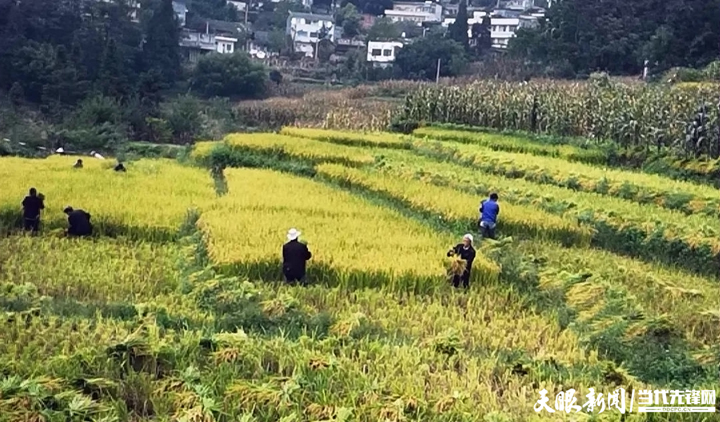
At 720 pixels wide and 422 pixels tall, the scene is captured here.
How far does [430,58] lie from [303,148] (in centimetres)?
2756

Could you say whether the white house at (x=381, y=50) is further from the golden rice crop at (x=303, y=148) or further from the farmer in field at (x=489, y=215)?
the farmer in field at (x=489, y=215)

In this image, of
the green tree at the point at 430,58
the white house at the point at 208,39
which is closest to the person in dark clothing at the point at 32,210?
the green tree at the point at 430,58

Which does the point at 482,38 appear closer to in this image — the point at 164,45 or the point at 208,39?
the point at 208,39

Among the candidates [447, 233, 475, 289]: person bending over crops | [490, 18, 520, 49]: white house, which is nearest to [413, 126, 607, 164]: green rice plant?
[447, 233, 475, 289]: person bending over crops

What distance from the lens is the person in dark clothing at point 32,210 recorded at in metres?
11.0

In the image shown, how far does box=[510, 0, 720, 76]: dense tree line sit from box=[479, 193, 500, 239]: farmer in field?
23793mm

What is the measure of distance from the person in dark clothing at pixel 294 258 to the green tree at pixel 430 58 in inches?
1465

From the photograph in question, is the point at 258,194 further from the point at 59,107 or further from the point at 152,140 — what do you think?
the point at 59,107

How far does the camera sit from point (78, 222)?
10984 mm

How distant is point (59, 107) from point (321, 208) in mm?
22145

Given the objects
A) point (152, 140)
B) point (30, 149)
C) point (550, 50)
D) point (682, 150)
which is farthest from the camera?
point (550, 50)

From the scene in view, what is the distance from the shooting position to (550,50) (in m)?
38.8

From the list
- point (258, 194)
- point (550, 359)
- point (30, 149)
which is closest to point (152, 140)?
point (30, 149)

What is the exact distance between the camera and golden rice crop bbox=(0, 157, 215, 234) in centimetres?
1173
